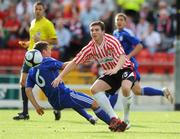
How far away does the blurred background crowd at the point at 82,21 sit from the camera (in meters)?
24.5

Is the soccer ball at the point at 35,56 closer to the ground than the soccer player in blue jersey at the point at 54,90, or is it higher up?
higher up

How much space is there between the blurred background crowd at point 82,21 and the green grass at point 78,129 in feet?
27.8

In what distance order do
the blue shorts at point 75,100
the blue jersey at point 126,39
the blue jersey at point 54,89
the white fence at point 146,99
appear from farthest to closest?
the white fence at point 146,99 → the blue jersey at point 126,39 → the blue jersey at point 54,89 → the blue shorts at point 75,100

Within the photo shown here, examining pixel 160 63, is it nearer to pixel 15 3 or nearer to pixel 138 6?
pixel 138 6

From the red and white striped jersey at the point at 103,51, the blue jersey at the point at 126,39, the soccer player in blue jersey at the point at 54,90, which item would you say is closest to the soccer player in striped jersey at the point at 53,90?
the soccer player in blue jersey at the point at 54,90

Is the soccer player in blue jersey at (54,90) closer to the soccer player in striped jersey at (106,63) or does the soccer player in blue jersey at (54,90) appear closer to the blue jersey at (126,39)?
the soccer player in striped jersey at (106,63)

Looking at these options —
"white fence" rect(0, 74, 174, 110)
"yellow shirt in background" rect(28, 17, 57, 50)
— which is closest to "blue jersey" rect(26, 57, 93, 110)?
"yellow shirt in background" rect(28, 17, 57, 50)

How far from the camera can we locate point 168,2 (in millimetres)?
27297

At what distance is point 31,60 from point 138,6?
523 inches

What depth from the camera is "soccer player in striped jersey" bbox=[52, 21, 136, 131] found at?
1182 cm

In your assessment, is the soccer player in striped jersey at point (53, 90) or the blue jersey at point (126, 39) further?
the blue jersey at point (126, 39)

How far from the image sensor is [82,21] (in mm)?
25234

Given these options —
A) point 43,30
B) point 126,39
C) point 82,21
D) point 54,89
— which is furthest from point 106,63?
point 82,21

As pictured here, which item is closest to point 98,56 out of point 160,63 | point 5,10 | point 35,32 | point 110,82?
point 110,82
